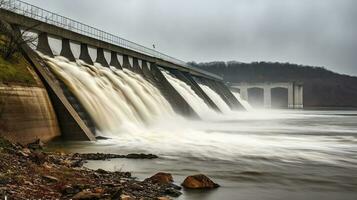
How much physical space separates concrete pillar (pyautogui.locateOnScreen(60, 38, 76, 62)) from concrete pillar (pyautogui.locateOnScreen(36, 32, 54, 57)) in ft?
7.45

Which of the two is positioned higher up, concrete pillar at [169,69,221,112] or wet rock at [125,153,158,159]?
concrete pillar at [169,69,221,112]

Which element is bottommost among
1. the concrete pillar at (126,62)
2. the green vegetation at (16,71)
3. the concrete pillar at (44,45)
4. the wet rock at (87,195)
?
the wet rock at (87,195)

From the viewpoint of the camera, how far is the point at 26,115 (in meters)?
16.5

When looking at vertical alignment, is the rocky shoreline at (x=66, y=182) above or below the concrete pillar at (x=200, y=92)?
below

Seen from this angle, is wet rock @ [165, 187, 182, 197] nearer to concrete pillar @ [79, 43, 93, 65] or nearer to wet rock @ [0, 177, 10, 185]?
wet rock @ [0, 177, 10, 185]

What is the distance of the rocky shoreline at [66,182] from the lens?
7.31 meters

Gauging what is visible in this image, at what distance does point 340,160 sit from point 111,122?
11.8 meters

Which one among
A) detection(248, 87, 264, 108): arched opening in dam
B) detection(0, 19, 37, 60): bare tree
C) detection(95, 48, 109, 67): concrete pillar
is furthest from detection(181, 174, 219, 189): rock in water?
detection(248, 87, 264, 108): arched opening in dam

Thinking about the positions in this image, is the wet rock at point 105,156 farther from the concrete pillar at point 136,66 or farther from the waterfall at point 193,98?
the waterfall at point 193,98

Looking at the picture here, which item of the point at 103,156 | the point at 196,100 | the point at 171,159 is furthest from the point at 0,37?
the point at 196,100

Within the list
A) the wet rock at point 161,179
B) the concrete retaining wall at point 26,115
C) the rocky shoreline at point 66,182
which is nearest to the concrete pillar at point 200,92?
the concrete retaining wall at point 26,115

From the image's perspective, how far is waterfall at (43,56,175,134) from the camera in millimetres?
21719

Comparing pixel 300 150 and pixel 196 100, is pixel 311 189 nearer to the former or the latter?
pixel 300 150

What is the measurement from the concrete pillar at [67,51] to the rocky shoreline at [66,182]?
2051 centimetres
